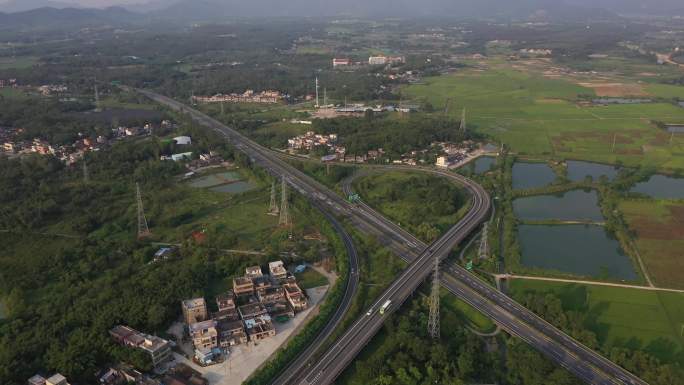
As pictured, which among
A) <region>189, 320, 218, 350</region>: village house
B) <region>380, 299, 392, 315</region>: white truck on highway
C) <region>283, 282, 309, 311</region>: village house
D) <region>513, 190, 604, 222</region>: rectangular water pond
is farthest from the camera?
<region>513, 190, 604, 222</region>: rectangular water pond

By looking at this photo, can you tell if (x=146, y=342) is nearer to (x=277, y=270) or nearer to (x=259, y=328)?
(x=259, y=328)

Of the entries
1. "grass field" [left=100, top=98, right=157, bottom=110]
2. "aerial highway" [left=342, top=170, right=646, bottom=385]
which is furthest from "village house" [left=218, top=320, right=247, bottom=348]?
"grass field" [left=100, top=98, right=157, bottom=110]

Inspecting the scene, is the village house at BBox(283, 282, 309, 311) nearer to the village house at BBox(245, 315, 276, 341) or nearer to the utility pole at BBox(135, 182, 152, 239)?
the village house at BBox(245, 315, 276, 341)

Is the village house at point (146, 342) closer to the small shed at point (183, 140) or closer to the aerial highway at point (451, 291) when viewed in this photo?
the aerial highway at point (451, 291)

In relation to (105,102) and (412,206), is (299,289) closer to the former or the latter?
(412,206)

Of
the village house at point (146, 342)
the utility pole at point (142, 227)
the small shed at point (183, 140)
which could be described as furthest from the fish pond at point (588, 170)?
the small shed at point (183, 140)

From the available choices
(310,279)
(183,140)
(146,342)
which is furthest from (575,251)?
(183,140)

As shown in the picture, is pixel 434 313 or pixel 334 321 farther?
pixel 334 321
